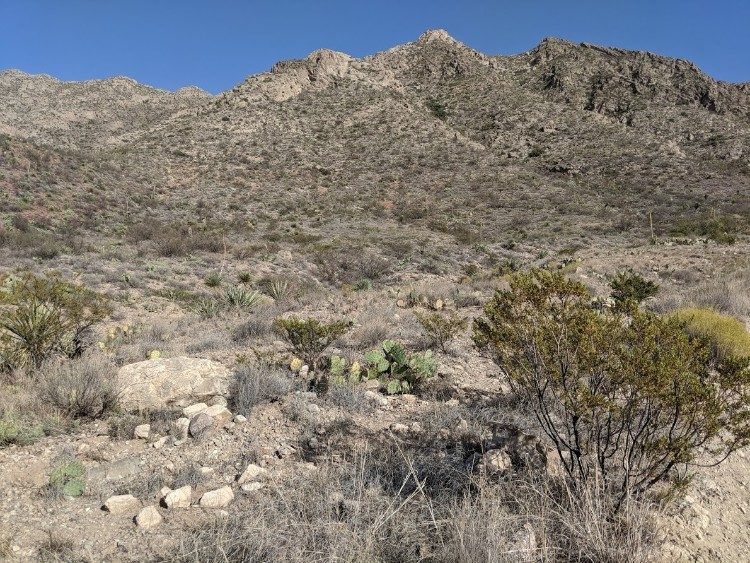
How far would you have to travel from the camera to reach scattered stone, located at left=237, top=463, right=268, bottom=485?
11.0 feet

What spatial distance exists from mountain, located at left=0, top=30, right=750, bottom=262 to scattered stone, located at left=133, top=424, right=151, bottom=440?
16529mm

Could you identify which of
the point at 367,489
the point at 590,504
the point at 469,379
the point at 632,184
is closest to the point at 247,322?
the point at 469,379

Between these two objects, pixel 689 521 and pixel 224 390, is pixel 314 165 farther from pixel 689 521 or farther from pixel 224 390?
pixel 689 521

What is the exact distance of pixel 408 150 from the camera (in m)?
44.2

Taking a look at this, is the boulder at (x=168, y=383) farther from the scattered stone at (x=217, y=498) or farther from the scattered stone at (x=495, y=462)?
the scattered stone at (x=495, y=462)

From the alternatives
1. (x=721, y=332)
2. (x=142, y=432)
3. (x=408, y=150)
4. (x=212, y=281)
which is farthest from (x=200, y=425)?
(x=408, y=150)

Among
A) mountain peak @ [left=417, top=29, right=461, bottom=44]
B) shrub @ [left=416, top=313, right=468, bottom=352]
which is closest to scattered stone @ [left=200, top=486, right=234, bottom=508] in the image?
shrub @ [left=416, top=313, right=468, bottom=352]

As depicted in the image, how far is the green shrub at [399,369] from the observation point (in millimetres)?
5008

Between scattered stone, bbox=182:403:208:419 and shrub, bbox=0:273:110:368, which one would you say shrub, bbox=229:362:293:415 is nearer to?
scattered stone, bbox=182:403:208:419

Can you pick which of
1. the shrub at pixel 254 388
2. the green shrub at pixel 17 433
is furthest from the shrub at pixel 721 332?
the green shrub at pixel 17 433

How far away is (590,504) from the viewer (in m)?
2.37

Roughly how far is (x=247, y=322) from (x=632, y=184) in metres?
38.8

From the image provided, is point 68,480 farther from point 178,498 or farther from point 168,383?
point 168,383

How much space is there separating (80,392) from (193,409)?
1072 millimetres
